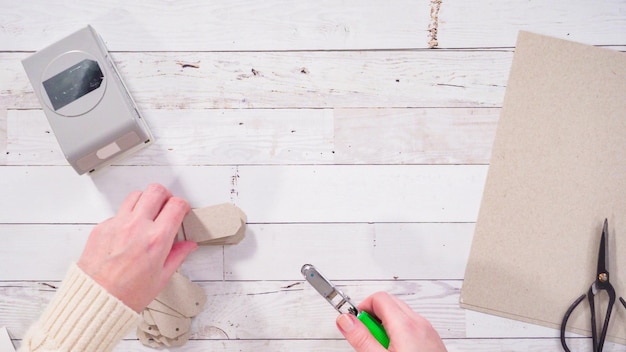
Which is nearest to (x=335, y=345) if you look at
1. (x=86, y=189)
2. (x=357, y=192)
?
(x=357, y=192)

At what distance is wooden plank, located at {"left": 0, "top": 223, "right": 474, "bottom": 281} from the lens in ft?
2.82

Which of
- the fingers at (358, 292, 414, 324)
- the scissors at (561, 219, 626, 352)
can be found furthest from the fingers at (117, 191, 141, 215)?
the scissors at (561, 219, 626, 352)

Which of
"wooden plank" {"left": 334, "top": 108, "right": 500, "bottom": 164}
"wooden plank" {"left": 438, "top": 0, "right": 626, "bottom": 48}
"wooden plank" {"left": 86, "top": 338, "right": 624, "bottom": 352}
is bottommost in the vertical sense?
"wooden plank" {"left": 86, "top": 338, "right": 624, "bottom": 352}

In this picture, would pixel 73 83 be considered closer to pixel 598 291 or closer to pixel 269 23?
pixel 269 23

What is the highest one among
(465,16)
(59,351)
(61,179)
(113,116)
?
(465,16)

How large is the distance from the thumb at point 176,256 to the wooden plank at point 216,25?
319 mm

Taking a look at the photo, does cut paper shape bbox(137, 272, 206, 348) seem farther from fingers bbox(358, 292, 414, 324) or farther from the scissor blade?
the scissor blade

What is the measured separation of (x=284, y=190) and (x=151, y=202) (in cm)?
21

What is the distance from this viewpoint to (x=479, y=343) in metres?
0.86

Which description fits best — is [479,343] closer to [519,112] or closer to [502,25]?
[519,112]

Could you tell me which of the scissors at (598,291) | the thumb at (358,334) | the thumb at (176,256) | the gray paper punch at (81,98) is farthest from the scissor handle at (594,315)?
the gray paper punch at (81,98)

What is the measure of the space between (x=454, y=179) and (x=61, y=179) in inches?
25.3

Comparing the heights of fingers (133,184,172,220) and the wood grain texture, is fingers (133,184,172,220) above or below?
above

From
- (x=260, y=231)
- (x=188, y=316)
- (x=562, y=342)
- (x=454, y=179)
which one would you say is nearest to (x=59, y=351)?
(x=188, y=316)
